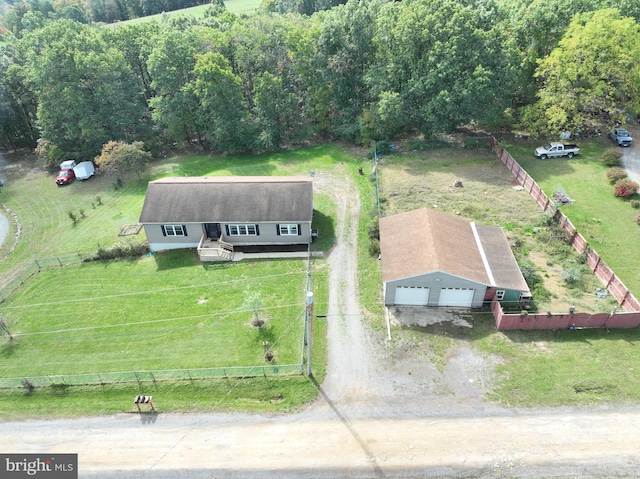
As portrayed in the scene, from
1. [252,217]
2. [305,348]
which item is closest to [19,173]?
[252,217]

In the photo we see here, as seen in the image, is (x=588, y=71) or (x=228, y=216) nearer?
(x=228, y=216)

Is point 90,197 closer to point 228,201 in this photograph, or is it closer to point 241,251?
point 228,201

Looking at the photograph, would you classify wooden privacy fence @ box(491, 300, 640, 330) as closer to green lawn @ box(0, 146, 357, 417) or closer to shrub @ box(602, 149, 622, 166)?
green lawn @ box(0, 146, 357, 417)

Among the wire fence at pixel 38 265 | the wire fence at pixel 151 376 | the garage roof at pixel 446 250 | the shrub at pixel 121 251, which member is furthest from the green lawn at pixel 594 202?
the wire fence at pixel 38 265

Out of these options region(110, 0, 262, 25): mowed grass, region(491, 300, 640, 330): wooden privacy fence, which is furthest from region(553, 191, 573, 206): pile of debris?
region(110, 0, 262, 25): mowed grass

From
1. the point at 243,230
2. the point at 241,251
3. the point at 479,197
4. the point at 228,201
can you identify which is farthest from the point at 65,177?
the point at 479,197

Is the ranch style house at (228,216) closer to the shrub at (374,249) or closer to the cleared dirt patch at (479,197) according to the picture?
the shrub at (374,249)

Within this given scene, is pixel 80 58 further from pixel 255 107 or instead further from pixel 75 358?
pixel 75 358
